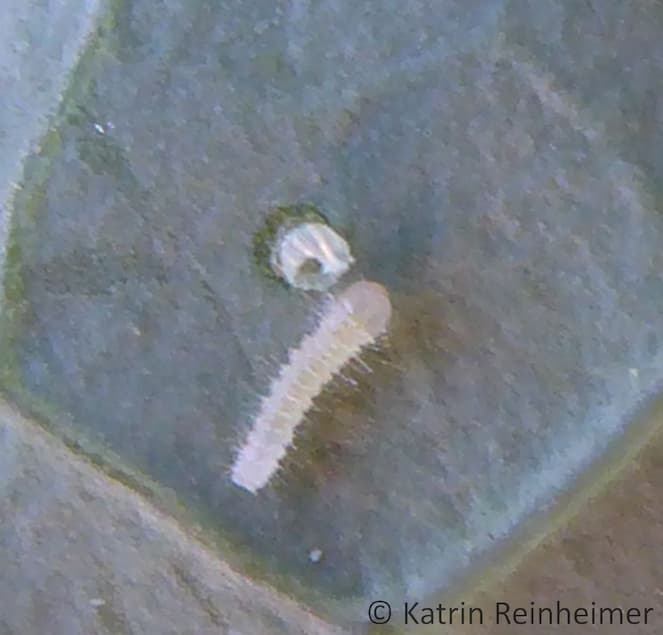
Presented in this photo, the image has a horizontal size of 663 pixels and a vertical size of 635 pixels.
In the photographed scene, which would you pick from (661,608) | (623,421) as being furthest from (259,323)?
(661,608)

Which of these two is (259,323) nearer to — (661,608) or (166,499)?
(166,499)

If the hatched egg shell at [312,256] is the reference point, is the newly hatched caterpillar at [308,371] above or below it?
below

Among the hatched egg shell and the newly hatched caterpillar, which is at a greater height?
the hatched egg shell
